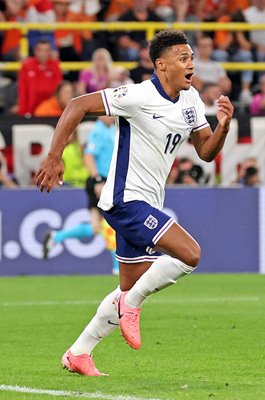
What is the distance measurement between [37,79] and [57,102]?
75 cm

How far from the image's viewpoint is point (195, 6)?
841 inches

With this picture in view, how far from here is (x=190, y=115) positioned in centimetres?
835

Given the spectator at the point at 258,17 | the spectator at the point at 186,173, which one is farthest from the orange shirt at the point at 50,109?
the spectator at the point at 258,17

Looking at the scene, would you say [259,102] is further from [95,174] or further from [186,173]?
[95,174]

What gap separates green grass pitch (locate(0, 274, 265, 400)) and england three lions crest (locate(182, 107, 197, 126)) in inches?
65.7

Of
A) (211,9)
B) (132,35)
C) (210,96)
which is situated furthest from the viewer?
(211,9)

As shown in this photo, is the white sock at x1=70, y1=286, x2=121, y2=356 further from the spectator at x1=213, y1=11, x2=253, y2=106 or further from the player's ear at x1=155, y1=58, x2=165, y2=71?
the spectator at x1=213, y1=11, x2=253, y2=106

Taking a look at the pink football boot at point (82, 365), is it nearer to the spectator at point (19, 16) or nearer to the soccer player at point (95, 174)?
the soccer player at point (95, 174)

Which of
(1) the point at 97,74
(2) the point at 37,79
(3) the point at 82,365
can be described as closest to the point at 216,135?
(3) the point at 82,365

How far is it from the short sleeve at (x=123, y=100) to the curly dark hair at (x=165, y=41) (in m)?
0.33

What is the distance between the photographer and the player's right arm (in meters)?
7.80

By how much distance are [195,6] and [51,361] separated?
43.1 feet

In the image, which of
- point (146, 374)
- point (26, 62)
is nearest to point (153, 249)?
point (146, 374)

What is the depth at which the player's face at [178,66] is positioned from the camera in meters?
8.26
